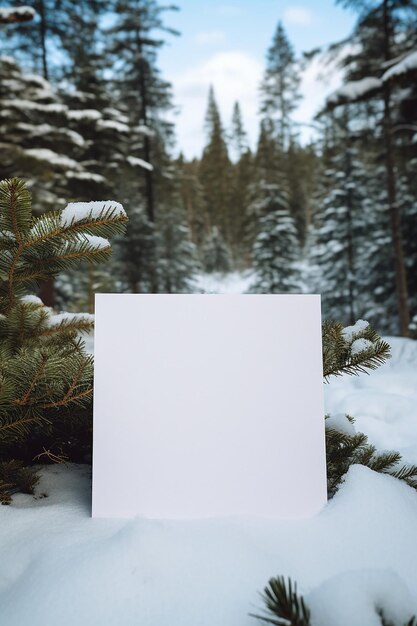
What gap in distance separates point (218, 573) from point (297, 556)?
17 centimetres

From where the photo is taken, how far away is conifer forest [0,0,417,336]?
9438 millimetres

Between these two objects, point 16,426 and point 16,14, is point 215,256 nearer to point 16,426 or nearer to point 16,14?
point 16,14

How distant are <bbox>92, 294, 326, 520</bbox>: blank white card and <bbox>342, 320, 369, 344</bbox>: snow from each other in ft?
0.91

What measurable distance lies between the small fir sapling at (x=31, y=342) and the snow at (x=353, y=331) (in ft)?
2.37

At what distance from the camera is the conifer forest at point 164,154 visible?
9.44 meters

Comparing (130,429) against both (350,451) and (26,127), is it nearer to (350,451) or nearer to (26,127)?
(350,451)

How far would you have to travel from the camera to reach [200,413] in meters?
1.06

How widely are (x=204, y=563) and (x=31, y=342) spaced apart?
2.96 ft

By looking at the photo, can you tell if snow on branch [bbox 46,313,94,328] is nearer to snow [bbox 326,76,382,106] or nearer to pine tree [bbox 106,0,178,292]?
snow [bbox 326,76,382,106]

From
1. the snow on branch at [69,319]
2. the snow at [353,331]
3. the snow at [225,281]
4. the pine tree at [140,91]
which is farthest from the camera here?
the snow at [225,281]

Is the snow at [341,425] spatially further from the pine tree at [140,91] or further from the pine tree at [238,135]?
the pine tree at [238,135]

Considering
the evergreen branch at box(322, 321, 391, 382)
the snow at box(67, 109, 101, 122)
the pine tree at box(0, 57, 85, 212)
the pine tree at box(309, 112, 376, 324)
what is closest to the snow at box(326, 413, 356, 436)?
the evergreen branch at box(322, 321, 391, 382)

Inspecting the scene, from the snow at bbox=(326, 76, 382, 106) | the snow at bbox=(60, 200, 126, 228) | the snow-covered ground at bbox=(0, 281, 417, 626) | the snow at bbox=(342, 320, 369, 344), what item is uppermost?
the snow at bbox=(326, 76, 382, 106)

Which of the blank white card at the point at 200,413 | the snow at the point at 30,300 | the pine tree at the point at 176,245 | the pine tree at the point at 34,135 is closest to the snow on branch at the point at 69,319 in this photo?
the snow at the point at 30,300
